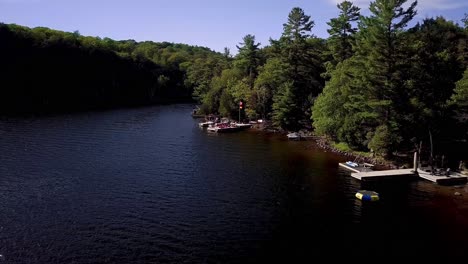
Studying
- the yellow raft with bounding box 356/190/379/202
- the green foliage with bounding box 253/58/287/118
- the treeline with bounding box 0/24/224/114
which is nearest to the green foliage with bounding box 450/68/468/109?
the yellow raft with bounding box 356/190/379/202

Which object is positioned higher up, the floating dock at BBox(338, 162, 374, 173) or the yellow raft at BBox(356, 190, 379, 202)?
the floating dock at BBox(338, 162, 374, 173)

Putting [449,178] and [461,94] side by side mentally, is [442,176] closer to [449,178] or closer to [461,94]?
[449,178]

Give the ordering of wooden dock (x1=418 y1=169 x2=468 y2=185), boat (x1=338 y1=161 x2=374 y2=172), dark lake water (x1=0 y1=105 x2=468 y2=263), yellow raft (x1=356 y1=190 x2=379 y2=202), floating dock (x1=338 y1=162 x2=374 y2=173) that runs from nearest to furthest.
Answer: dark lake water (x1=0 y1=105 x2=468 y2=263) → yellow raft (x1=356 y1=190 x2=379 y2=202) → wooden dock (x1=418 y1=169 x2=468 y2=185) → floating dock (x1=338 y1=162 x2=374 y2=173) → boat (x1=338 y1=161 x2=374 y2=172)

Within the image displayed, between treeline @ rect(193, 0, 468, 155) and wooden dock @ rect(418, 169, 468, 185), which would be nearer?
wooden dock @ rect(418, 169, 468, 185)

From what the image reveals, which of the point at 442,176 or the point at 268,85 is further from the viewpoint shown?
the point at 268,85

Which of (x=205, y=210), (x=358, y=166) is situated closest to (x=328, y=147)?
(x=358, y=166)

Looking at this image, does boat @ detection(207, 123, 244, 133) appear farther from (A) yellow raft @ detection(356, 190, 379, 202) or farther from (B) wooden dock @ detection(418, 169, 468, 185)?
(A) yellow raft @ detection(356, 190, 379, 202)

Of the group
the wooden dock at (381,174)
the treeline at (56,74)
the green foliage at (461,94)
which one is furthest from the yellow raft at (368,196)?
the treeline at (56,74)
